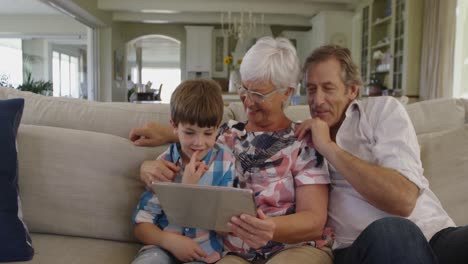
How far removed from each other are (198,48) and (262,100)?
304 inches

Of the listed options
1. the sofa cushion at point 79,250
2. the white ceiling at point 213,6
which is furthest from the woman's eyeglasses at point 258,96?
the white ceiling at point 213,6

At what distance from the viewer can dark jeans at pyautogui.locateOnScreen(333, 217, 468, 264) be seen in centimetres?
97

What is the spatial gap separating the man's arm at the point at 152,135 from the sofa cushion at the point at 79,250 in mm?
357

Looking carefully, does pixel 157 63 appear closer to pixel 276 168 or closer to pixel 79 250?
pixel 79 250

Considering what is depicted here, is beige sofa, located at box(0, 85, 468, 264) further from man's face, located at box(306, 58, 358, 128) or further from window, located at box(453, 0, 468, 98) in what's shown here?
window, located at box(453, 0, 468, 98)

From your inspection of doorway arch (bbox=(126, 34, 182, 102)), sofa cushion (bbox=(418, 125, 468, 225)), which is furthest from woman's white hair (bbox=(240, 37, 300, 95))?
doorway arch (bbox=(126, 34, 182, 102))

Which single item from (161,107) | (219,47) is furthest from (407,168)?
(219,47)

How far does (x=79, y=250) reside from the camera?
133cm

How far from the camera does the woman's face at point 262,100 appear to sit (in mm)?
1321

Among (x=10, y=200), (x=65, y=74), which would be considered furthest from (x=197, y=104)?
(x=65, y=74)

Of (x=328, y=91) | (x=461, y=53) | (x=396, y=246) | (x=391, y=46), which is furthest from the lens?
(x=391, y=46)

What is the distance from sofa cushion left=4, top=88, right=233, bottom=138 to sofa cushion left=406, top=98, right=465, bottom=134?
76cm

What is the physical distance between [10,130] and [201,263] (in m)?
0.69

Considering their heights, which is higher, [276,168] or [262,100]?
[262,100]
